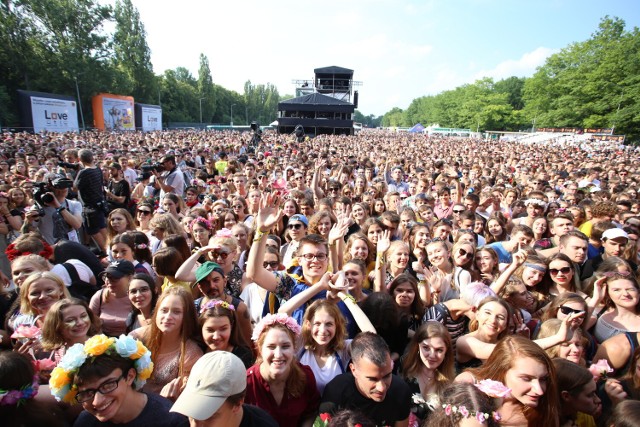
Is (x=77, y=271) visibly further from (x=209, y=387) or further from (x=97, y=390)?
(x=209, y=387)

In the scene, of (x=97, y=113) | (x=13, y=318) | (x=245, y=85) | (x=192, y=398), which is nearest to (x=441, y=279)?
(x=192, y=398)

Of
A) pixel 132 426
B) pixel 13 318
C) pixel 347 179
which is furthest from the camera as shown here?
pixel 347 179

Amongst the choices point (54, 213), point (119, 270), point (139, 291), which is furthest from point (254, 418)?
point (54, 213)

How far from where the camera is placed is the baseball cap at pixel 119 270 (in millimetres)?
3248

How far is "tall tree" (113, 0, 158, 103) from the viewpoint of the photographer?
5081 centimetres

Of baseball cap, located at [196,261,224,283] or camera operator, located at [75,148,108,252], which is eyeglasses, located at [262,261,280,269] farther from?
camera operator, located at [75,148,108,252]

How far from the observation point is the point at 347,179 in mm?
9727

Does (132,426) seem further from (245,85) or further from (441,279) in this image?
(245,85)

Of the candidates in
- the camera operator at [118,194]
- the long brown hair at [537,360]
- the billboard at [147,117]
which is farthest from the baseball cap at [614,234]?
the billboard at [147,117]

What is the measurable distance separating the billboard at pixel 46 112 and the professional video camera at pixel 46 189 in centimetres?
3014

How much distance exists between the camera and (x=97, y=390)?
5.82ft

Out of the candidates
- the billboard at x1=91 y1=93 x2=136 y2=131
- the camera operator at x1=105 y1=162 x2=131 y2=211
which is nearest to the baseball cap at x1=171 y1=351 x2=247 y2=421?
the camera operator at x1=105 y1=162 x2=131 y2=211

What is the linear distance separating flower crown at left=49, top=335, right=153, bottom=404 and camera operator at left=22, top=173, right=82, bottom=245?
386 centimetres

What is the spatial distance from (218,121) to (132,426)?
85.7m
